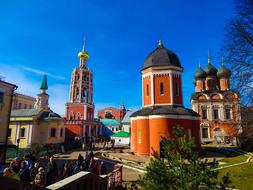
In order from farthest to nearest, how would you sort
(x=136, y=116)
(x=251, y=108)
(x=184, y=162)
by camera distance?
(x=136, y=116) → (x=251, y=108) → (x=184, y=162)

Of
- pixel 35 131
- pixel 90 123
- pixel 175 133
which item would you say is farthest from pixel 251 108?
pixel 90 123

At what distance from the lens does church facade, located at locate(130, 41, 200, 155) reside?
21.4 meters

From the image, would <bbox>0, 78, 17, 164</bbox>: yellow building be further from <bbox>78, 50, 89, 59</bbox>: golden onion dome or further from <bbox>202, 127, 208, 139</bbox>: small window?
<bbox>202, 127, 208, 139</bbox>: small window

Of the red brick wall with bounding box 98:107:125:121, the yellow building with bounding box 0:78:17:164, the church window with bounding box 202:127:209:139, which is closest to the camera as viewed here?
the yellow building with bounding box 0:78:17:164

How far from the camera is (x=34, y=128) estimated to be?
28984mm

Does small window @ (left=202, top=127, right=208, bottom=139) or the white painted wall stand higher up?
small window @ (left=202, top=127, right=208, bottom=139)

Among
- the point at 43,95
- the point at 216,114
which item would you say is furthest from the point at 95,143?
the point at 216,114

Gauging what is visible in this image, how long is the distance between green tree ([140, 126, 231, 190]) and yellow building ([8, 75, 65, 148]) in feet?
87.9

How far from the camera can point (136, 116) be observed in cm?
2380

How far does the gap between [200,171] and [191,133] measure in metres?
18.6

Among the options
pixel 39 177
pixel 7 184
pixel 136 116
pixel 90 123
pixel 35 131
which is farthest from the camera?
pixel 90 123

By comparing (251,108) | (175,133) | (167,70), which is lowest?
(175,133)

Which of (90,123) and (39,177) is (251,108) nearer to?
(39,177)

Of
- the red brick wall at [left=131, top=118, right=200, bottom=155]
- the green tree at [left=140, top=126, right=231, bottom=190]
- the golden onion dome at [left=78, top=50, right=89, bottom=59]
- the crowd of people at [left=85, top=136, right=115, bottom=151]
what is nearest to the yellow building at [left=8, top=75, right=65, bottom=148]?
the crowd of people at [left=85, top=136, right=115, bottom=151]
